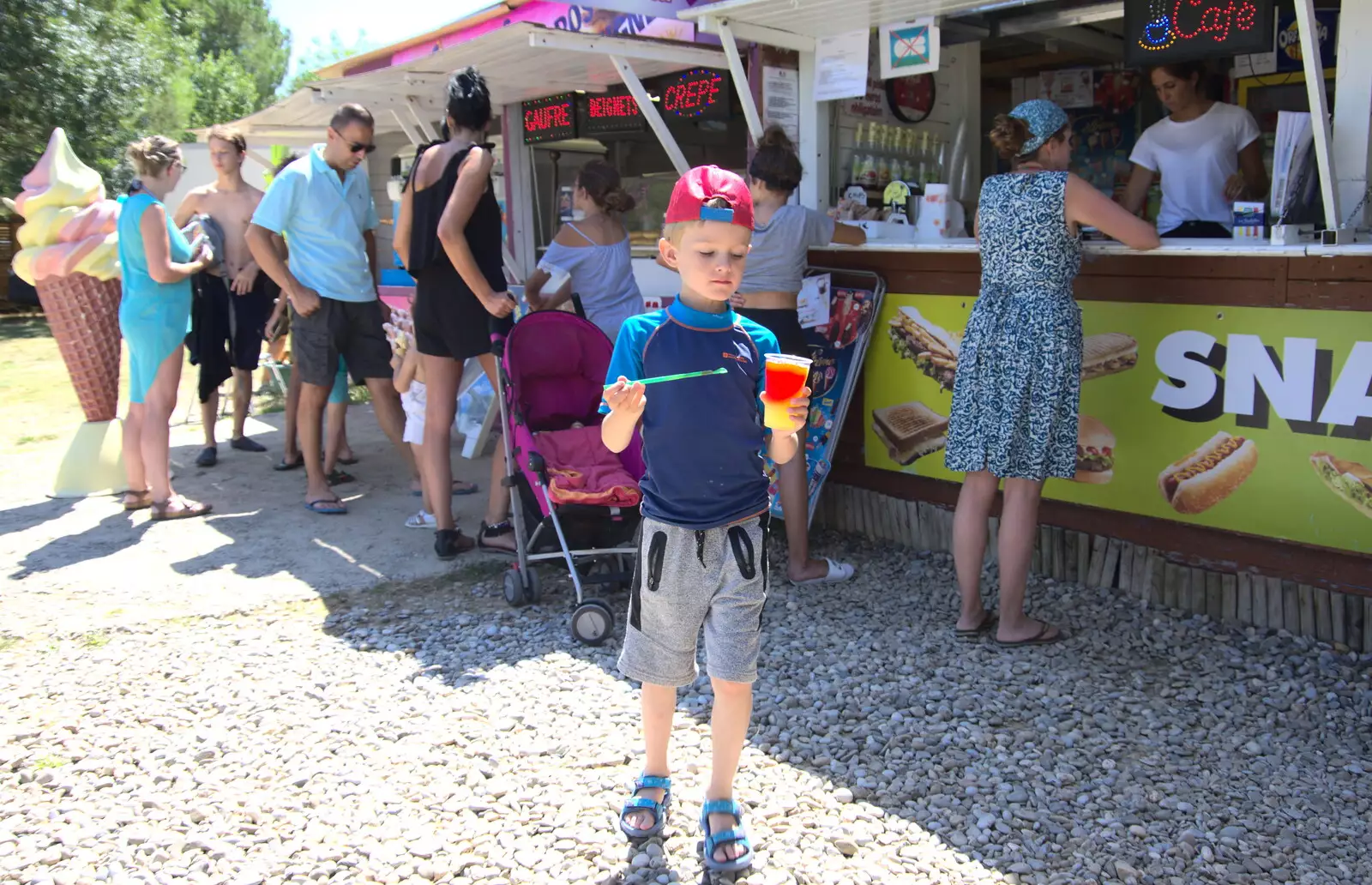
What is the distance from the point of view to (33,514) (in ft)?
19.7

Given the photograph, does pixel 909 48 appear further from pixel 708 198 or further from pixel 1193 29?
pixel 708 198

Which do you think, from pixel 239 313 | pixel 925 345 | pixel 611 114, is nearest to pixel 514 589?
pixel 925 345

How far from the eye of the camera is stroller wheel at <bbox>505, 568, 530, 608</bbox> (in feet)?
14.6

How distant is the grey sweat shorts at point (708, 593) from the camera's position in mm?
2527

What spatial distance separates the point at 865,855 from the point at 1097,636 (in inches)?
70.9

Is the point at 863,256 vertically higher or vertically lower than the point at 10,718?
higher

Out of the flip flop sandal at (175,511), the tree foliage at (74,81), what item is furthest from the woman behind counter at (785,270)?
the tree foliage at (74,81)

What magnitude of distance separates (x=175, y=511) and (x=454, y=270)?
2352 millimetres

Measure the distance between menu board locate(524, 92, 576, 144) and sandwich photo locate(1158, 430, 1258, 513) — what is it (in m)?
5.26

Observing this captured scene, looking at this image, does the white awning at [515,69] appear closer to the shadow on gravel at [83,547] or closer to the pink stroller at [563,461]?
the pink stroller at [563,461]

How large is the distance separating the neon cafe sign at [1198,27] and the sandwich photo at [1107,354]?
1141mm

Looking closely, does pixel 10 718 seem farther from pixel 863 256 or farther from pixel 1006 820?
pixel 863 256

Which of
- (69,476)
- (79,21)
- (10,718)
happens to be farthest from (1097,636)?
(79,21)

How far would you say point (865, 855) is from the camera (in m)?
2.68
